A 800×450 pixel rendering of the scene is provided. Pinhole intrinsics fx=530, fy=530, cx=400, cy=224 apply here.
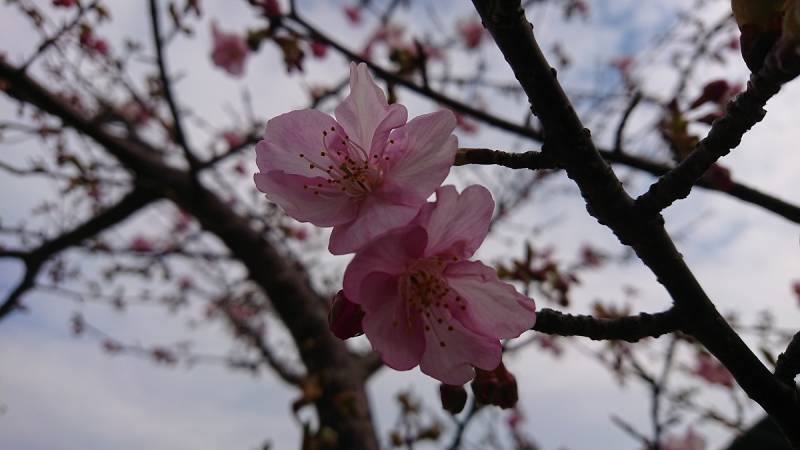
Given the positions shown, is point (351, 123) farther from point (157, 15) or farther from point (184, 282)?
point (184, 282)

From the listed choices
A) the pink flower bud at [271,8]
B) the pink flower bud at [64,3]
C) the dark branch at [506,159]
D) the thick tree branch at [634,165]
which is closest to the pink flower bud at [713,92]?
the thick tree branch at [634,165]

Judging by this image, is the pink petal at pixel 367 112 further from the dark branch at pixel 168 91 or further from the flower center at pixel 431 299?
the dark branch at pixel 168 91

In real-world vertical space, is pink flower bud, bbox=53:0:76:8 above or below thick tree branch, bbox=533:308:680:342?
above

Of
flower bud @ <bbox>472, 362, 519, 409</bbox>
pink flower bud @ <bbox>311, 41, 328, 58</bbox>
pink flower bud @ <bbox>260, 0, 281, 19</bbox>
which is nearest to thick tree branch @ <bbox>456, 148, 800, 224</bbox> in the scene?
flower bud @ <bbox>472, 362, 519, 409</bbox>

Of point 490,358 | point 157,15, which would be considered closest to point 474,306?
point 490,358

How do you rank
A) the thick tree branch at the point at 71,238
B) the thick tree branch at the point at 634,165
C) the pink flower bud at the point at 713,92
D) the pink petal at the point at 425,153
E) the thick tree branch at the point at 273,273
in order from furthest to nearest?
the thick tree branch at the point at 71,238 → the thick tree branch at the point at 273,273 → the pink flower bud at the point at 713,92 → the pink petal at the point at 425,153 → the thick tree branch at the point at 634,165

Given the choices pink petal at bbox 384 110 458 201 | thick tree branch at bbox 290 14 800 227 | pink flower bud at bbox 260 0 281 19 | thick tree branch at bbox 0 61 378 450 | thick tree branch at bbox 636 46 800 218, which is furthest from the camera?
thick tree branch at bbox 0 61 378 450

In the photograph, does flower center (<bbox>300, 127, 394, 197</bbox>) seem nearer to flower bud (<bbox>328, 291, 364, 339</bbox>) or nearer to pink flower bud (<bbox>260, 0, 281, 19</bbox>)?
flower bud (<bbox>328, 291, 364, 339</bbox>)

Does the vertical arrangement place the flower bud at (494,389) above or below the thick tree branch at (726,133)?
below
